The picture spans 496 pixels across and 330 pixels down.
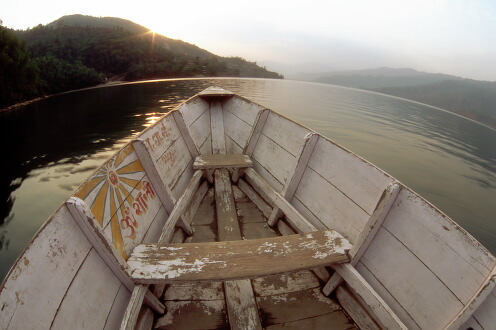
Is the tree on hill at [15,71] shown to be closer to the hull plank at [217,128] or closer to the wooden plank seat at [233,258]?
the hull plank at [217,128]

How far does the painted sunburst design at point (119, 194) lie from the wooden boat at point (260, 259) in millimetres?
16

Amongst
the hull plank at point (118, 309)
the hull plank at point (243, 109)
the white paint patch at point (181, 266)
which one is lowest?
the hull plank at point (118, 309)

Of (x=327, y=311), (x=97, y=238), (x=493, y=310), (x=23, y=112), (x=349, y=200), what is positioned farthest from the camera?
(x=23, y=112)

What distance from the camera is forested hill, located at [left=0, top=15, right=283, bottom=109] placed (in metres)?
25.7

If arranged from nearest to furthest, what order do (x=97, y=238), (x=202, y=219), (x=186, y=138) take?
(x=97, y=238)
(x=202, y=219)
(x=186, y=138)

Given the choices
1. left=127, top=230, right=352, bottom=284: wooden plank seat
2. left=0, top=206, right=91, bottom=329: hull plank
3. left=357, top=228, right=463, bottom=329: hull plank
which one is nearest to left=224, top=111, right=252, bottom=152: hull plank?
left=127, top=230, right=352, bottom=284: wooden plank seat

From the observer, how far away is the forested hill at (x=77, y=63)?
25719 mm

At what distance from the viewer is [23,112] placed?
20.9m

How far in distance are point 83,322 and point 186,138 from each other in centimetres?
356

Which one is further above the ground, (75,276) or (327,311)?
(75,276)

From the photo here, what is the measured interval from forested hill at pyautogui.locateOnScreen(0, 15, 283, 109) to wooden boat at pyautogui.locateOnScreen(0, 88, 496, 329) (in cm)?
3025

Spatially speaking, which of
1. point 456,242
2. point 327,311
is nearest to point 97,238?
point 327,311

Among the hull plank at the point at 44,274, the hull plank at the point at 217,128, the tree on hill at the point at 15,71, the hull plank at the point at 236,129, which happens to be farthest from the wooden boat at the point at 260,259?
the tree on hill at the point at 15,71

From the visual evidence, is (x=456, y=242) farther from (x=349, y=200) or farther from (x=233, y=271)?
(x=233, y=271)
